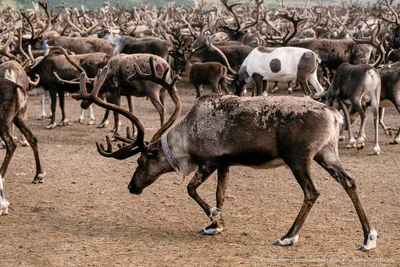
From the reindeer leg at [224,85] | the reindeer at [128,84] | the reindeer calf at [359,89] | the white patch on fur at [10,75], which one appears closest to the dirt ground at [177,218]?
the reindeer calf at [359,89]

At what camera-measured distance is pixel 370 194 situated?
303 inches

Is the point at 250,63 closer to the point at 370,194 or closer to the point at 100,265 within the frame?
the point at 370,194

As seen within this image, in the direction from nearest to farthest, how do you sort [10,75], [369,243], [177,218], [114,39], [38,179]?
[369,243], [177,218], [38,179], [10,75], [114,39]

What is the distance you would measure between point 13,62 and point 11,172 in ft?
5.45

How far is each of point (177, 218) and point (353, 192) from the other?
1970 millimetres

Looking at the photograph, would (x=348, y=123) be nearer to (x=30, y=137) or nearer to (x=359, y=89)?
(x=359, y=89)

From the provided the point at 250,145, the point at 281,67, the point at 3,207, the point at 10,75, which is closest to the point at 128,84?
the point at 10,75

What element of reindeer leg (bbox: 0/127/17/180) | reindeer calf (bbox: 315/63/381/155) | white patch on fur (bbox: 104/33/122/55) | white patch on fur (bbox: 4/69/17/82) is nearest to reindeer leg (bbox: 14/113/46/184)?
reindeer leg (bbox: 0/127/17/180)

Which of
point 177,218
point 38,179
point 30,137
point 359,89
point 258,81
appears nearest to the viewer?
point 177,218

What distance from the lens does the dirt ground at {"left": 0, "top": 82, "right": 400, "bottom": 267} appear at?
18.3ft

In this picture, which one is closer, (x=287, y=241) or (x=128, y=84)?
(x=287, y=241)

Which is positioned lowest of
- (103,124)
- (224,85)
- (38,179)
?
(103,124)

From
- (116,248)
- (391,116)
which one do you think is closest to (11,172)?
(116,248)

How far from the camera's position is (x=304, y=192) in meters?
5.79
